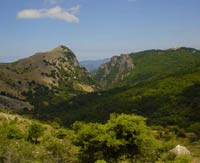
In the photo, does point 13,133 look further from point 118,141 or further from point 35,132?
point 118,141

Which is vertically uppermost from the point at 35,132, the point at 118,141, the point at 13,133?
the point at 118,141

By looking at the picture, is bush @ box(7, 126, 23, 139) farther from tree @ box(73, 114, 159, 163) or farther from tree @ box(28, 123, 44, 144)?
tree @ box(73, 114, 159, 163)

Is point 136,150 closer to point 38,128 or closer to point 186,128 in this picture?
point 38,128

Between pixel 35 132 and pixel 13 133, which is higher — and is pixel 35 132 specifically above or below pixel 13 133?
below

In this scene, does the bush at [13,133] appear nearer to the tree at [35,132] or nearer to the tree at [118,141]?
the tree at [35,132]

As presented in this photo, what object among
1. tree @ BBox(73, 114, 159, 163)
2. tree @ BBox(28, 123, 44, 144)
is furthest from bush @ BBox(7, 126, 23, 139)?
tree @ BBox(73, 114, 159, 163)

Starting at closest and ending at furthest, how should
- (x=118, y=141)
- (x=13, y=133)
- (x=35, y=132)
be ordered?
1. (x=118, y=141)
2. (x=13, y=133)
3. (x=35, y=132)

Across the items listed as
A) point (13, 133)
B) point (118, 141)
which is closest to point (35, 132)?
point (13, 133)

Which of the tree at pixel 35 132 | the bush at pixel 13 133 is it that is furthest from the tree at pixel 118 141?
the tree at pixel 35 132

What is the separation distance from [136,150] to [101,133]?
7100 millimetres

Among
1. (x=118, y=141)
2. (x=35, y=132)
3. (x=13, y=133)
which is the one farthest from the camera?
(x=35, y=132)

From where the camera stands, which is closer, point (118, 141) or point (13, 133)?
point (118, 141)

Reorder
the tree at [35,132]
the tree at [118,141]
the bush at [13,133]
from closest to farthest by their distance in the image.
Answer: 1. the tree at [118,141]
2. the bush at [13,133]
3. the tree at [35,132]

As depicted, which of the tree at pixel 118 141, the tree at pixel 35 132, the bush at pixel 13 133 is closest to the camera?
the tree at pixel 118 141
